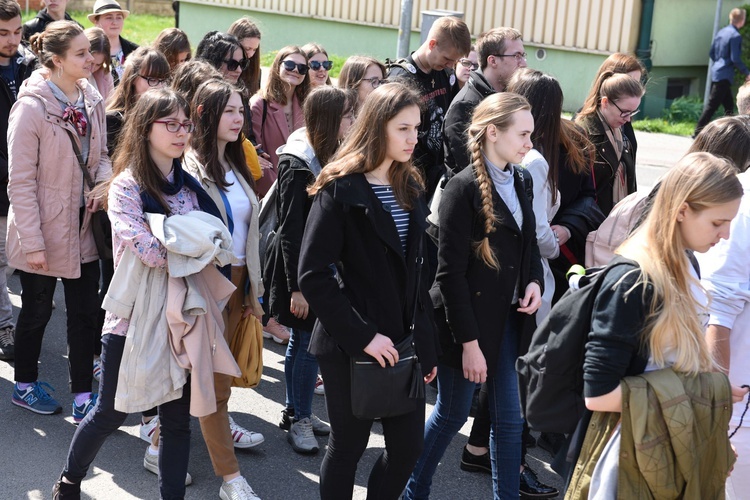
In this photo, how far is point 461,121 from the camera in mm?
5012

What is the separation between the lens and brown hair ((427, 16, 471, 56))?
19.8 ft

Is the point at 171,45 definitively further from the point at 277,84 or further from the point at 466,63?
the point at 466,63

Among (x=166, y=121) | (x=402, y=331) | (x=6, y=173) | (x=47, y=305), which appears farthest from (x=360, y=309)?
(x=6, y=173)

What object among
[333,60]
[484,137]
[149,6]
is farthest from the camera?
[149,6]

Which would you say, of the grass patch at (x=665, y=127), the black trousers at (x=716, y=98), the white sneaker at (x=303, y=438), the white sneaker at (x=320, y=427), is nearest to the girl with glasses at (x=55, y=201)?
the white sneaker at (x=303, y=438)

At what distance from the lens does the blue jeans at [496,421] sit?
3.98m

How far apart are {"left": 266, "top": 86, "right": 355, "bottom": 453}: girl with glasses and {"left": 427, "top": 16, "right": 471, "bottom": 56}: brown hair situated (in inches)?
62.3

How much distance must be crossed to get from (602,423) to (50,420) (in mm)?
3123

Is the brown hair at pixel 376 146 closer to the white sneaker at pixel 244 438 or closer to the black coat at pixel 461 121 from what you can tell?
the black coat at pixel 461 121

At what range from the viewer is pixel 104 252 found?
191 inches

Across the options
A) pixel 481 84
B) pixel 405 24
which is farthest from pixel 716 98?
pixel 481 84

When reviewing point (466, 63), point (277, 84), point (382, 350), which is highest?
point (466, 63)

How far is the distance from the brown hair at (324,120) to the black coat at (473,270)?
824mm

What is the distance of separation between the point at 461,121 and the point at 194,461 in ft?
7.29
